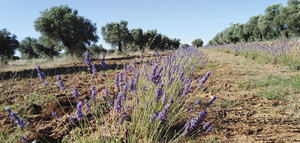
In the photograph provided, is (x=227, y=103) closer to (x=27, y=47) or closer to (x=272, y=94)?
(x=272, y=94)

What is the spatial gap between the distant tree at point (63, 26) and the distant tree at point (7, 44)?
4.00m

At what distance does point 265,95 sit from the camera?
8.50ft

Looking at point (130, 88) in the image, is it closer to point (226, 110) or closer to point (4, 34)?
point (226, 110)

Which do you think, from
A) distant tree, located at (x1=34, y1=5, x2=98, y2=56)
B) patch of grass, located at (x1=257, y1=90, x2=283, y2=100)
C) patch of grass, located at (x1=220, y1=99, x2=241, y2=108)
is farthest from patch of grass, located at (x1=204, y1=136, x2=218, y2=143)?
distant tree, located at (x1=34, y1=5, x2=98, y2=56)

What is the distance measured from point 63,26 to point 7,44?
6.29m

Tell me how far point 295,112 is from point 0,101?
4851 millimetres

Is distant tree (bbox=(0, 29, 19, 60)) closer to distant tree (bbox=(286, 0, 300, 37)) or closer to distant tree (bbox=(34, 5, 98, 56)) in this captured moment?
distant tree (bbox=(34, 5, 98, 56))

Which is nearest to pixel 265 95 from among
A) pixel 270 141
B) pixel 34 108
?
pixel 270 141

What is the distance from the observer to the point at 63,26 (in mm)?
12547

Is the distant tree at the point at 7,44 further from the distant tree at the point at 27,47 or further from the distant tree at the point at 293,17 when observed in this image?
the distant tree at the point at 293,17

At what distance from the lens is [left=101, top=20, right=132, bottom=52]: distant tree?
27216 mm

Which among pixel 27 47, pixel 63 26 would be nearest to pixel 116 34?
pixel 63 26

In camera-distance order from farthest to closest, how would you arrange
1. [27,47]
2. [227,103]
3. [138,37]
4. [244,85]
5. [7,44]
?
1. [138,37]
2. [27,47]
3. [7,44]
4. [244,85]
5. [227,103]

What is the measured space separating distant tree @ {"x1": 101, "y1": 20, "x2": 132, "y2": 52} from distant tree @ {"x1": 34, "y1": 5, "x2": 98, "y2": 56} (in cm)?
1293
